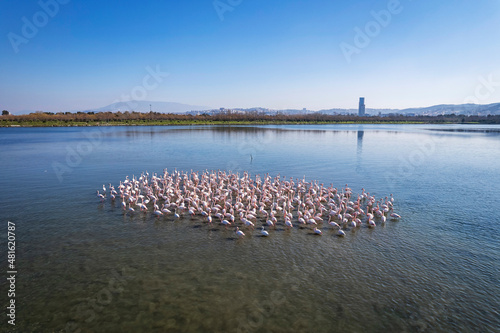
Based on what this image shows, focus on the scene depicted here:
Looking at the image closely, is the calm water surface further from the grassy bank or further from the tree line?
the tree line

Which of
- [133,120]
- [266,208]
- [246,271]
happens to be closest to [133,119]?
[133,120]

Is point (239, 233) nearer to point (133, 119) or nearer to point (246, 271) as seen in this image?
point (246, 271)

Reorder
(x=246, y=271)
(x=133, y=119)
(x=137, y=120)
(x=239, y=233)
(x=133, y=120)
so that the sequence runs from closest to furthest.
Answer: (x=246, y=271) → (x=239, y=233) → (x=133, y=120) → (x=137, y=120) → (x=133, y=119)

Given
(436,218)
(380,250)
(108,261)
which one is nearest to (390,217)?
(436,218)

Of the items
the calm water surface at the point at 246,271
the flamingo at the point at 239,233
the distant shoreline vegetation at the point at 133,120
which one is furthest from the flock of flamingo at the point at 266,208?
the distant shoreline vegetation at the point at 133,120

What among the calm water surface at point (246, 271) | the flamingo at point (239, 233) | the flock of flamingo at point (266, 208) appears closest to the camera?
the calm water surface at point (246, 271)

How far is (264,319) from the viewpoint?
8109 mm

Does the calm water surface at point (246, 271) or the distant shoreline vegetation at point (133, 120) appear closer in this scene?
the calm water surface at point (246, 271)

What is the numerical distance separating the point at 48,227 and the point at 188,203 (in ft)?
23.0

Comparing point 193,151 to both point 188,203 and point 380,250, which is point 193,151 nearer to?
point 188,203

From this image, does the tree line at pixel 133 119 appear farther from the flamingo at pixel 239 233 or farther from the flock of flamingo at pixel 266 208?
the flamingo at pixel 239 233

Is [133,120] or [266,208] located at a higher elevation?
[133,120]

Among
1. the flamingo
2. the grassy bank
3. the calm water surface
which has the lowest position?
the calm water surface

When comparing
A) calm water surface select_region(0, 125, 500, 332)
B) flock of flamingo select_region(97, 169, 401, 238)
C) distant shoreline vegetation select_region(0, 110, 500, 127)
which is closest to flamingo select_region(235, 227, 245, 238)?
flock of flamingo select_region(97, 169, 401, 238)
